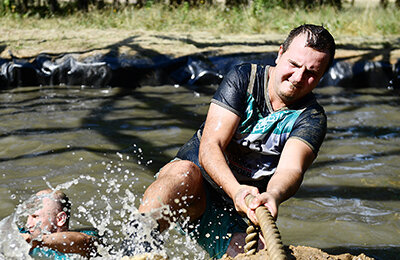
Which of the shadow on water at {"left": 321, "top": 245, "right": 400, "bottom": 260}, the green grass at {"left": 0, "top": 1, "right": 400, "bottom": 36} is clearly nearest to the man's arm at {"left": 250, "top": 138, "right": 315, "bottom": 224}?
the shadow on water at {"left": 321, "top": 245, "right": 400, "bottom": 260}

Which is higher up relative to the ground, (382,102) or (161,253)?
(161,253)

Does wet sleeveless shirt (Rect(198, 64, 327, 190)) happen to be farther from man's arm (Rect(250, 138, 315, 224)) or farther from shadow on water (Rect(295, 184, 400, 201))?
shadow on water (Rect(295, 184, 400, 201))

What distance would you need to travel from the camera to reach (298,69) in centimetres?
239

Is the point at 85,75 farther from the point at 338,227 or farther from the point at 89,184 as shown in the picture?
the point at 338,227

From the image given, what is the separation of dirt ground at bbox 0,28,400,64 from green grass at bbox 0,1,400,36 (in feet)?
2.19

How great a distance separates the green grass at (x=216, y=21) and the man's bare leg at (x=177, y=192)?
777 centimetres

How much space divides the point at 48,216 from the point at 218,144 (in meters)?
1.03

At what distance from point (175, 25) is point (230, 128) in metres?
8.28

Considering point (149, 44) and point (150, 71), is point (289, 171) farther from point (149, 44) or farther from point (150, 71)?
point (149, 44)

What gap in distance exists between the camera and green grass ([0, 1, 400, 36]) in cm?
1023

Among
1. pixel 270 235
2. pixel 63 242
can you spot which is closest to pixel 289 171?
pixel 270 235

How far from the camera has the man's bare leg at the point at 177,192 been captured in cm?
237

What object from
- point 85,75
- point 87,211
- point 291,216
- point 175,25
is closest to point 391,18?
point 175,25

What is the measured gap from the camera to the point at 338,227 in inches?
139
